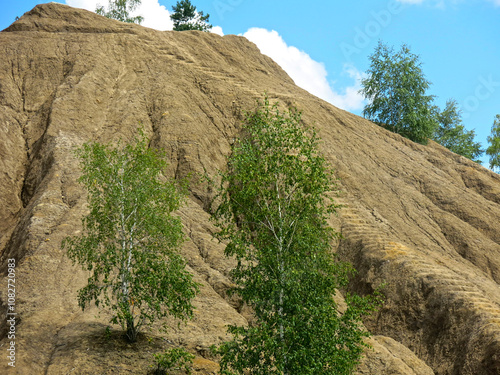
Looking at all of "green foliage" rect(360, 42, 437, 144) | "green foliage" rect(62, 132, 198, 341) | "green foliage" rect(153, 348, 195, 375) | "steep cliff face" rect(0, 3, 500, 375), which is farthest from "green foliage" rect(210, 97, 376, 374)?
"green foliage" rect(360, 42, 437, 144)

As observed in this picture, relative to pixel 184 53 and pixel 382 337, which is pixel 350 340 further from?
pixel 184 53

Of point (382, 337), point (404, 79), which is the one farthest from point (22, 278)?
point (404, 79)

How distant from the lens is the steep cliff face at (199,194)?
54.2 ft

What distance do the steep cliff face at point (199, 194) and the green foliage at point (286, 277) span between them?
132 inches

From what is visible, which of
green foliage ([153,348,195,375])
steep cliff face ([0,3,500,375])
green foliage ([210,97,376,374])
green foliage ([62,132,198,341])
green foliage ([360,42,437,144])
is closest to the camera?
green foliage ([210,97,376,374])

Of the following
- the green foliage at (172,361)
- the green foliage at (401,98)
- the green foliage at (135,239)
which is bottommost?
the green foliage at (172,361)

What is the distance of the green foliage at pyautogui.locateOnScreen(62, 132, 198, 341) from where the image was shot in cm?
1402

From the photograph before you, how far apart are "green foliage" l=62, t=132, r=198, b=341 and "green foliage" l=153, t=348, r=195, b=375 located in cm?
105

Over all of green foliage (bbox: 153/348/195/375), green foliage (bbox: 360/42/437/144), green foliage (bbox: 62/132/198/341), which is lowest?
green foliage (bbox: 153/348/195/375)

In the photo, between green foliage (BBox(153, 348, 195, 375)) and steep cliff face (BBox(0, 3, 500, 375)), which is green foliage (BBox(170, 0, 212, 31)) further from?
green foliage (BBox(153, 348, 195, 375))

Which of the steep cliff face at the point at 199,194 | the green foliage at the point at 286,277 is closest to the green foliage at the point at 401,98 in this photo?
the steep cliff face at the point at 199,194

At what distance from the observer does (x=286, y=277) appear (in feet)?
41.4

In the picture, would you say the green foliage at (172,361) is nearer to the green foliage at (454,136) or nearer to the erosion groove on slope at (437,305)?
the erosion groove on slope at (437,305)

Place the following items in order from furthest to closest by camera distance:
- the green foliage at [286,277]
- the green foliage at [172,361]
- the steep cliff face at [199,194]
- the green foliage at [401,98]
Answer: the green foliage at [401,98] < the steep cliff face at [199,194] < the green foliage at [172,361] < the green foliage at [286,277]
